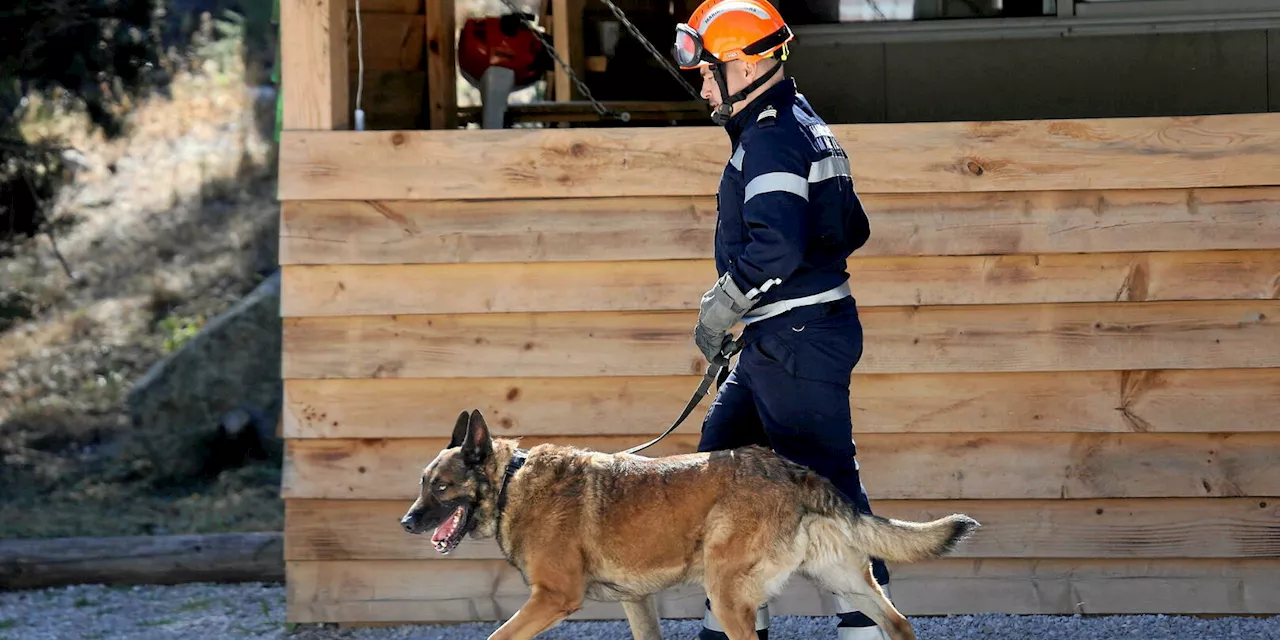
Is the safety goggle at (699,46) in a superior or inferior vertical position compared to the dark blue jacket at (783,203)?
superior

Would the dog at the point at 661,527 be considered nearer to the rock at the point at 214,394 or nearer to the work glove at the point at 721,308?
the work glove at the point at 721,308

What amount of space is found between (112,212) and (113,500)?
6848 millimetres

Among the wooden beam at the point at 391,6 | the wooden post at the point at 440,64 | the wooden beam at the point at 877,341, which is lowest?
the wooden beam at the point at 877,341

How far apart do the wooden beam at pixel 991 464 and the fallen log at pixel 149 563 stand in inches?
53.3

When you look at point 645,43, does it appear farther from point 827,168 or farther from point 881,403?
point 881,403

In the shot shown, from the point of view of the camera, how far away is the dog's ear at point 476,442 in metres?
4.08

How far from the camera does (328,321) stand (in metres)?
5.55

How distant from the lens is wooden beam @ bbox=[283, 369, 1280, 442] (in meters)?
5.39

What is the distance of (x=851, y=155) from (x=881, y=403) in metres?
1.00

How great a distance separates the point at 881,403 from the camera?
5488mm

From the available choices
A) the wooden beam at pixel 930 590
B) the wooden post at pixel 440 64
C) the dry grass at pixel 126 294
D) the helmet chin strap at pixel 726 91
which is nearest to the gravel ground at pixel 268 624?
the wooden beam at pixel 930 590

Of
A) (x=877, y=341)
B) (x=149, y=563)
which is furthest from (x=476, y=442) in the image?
(x=149, y=563)

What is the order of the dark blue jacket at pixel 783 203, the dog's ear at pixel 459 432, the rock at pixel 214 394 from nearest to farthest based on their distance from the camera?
the dark blue jacket at pixel 783 203 → the dog's ear at pixel 459 432 → the rock at pixel 214 394

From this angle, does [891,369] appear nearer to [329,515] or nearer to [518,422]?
[518,422]
